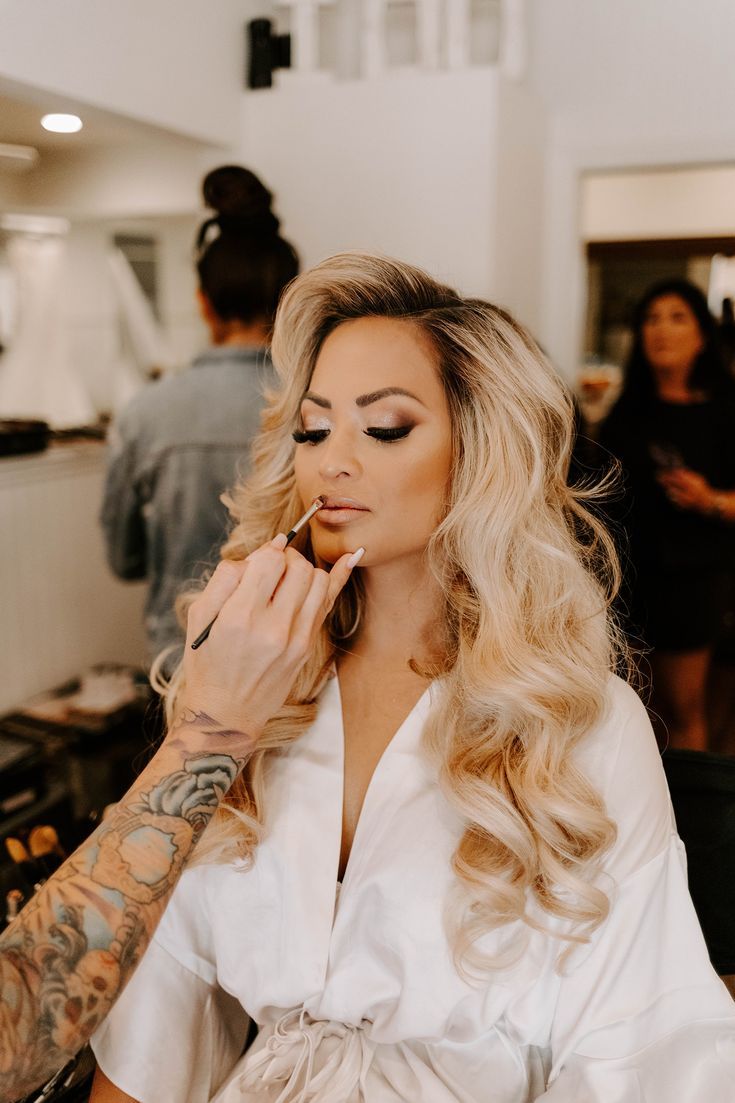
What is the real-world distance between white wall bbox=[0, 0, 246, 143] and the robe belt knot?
179 centimetres

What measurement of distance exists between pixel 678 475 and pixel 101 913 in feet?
6.79

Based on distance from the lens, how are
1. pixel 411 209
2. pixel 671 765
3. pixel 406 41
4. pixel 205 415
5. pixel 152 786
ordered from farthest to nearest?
1. pixel 406 41
2. pixel 411 209
3. pixel 205 415
4. pixel 671 765
5. pixel 152 786

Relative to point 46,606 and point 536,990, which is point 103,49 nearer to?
point 46,606

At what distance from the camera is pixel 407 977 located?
1002 mm

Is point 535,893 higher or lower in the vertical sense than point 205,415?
lower

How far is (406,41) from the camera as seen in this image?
9.07ft

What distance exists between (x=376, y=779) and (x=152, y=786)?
0.31 meters

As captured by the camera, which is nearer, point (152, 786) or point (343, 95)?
point (152, 786)

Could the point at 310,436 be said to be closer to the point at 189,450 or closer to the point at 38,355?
the point at 189,450

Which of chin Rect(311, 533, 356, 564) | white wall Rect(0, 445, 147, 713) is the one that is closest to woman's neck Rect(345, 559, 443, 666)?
chin Rect(311, 533, 356, 564)

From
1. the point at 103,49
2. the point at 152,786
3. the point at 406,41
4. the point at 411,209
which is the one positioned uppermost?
the point at 406,41

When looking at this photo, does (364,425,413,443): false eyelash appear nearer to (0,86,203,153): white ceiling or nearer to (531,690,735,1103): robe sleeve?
(531,690,735,1103): robe sleeve

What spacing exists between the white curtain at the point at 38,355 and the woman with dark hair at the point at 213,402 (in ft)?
3.77

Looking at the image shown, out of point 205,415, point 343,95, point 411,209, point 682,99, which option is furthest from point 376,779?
point 682,99
